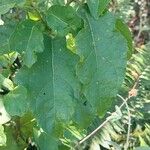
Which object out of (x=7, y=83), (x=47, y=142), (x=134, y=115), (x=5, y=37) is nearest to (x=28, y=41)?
(x=5, y=37)

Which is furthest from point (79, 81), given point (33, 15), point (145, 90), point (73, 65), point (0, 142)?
point (145, 90)

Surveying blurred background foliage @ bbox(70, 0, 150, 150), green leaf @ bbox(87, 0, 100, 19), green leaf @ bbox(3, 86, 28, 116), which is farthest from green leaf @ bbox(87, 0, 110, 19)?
blurred background foliage @ bbox(70, 0, 150, 150)

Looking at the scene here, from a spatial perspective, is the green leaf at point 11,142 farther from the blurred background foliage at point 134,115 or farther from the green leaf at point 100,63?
the blurred background foliage at point 134,115

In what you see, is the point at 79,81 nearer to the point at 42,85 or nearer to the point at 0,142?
the point at 42,85

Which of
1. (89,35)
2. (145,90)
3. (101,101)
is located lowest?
(145,90)

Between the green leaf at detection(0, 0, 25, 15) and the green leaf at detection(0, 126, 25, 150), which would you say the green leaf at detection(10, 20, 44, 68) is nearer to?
the green leaf at detection(0, 0, 25, 15)

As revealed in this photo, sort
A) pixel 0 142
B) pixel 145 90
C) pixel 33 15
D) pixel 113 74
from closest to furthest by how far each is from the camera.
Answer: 1. pixel 113 74
2. pixel 33 15
3. pixel 0 142
4. pixel 145 90
